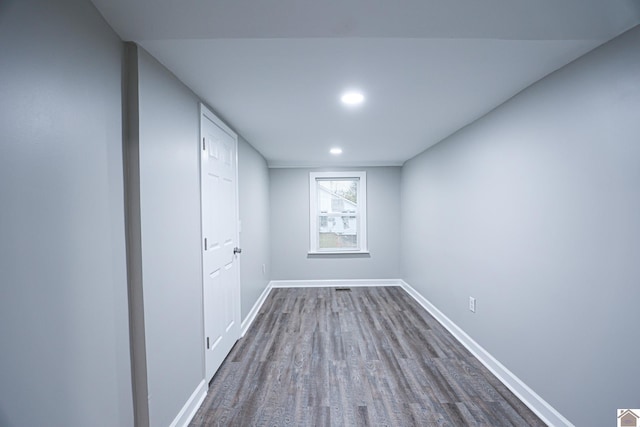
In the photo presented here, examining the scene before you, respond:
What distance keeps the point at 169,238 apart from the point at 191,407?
44.8 inches

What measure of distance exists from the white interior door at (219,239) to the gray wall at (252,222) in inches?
11.2

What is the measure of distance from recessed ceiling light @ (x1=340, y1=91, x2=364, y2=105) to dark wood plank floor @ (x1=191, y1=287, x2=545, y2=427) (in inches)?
84.3

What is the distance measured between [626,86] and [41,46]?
7.75 ft

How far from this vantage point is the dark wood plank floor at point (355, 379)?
1733 millimetres

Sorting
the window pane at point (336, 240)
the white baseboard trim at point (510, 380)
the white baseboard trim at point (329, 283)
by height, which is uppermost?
the window pane at point (336, 240)

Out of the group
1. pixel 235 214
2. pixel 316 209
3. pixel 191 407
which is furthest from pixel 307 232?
pixel 191 407

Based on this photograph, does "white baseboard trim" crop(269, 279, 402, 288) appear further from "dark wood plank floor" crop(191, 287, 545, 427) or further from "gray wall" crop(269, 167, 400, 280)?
"dark wood plank floor" crop(191, 287, 545, 427)

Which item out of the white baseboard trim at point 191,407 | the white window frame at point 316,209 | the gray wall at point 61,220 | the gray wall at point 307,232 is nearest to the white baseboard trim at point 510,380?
the gray wall at point 307,232

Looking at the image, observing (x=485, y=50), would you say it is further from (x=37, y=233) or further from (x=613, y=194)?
(x=37, y=233)

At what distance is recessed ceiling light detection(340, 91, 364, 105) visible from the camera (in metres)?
1.90

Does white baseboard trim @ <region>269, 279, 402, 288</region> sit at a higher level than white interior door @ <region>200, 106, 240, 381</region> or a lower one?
lower

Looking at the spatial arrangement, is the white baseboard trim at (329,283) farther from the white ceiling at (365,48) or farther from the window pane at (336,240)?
the white ceiling at (365,48)

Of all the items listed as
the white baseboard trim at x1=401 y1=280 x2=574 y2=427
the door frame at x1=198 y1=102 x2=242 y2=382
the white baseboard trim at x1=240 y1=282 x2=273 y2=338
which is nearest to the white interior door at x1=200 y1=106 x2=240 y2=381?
the door frame at x1=198 y1=102 x2=242 y2=382

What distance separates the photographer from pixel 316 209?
481cm
